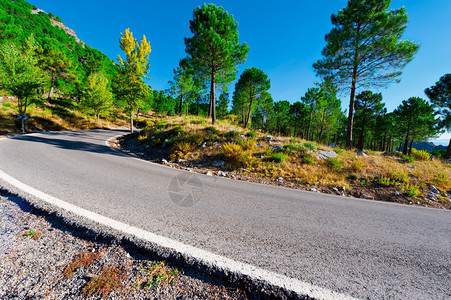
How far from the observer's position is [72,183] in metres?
3.42

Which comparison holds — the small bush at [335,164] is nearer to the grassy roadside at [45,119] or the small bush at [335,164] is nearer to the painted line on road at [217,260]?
the painted line on road at [217,260]

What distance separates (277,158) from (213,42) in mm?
9160

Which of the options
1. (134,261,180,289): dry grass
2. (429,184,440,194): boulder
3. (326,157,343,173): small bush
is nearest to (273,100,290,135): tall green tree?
(326,157,343,173): small bush

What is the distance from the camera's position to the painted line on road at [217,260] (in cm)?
135

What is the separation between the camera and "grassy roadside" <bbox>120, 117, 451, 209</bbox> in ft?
17.1

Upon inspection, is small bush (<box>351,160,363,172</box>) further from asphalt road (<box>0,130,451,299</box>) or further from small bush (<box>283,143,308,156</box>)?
asphalt road (<box>0,130,451,299</box>)

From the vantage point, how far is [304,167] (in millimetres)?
6590

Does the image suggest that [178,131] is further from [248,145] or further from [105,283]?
[105,283]

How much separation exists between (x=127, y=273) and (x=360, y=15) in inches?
616

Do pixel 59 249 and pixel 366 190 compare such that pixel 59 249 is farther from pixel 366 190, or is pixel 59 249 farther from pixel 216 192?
pixel 366 190

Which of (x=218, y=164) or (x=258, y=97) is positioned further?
(x=258, y=97)

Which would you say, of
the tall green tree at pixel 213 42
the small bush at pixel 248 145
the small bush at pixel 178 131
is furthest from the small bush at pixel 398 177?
the tall green tree at pixel 213 42

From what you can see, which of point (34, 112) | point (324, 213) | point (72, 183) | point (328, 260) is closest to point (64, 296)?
point (328, 260)

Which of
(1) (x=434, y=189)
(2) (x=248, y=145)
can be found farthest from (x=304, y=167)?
(1) (x=434, y=189)
